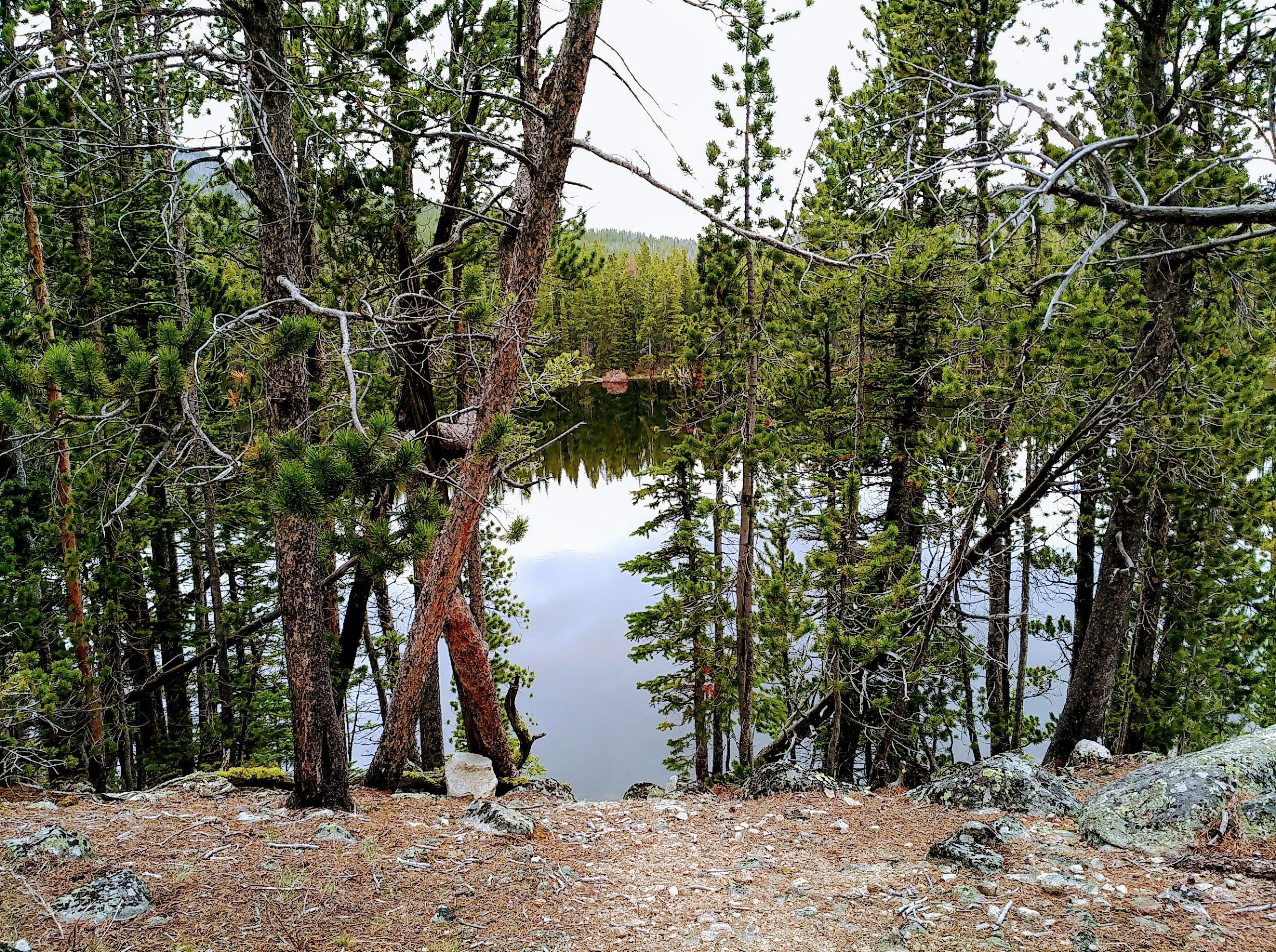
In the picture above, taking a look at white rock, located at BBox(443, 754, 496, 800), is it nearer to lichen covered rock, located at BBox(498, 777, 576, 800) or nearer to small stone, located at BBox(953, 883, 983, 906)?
lichen covered rock, located at BBox(498, 777, 576, 800)

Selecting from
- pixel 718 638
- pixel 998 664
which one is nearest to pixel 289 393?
pixel 718 638

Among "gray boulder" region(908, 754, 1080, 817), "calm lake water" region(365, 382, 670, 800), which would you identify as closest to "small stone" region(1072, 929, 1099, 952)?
"gray boulder" region(908, 754, 1080, 817)

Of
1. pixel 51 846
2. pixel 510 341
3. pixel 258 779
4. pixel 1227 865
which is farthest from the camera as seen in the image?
pixel 258 779

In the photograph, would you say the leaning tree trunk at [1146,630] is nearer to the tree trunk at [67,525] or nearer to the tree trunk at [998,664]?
the tree trunk at [998,664]

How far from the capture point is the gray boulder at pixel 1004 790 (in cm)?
501

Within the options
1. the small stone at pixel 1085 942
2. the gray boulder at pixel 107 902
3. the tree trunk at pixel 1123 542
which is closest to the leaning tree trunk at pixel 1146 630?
the tree trunk at pixel 1123 542

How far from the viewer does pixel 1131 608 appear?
33.6ft

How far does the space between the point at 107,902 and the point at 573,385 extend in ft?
23.9

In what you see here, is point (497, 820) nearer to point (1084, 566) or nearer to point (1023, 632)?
point (1084, 566)

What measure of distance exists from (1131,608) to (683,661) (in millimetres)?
6814

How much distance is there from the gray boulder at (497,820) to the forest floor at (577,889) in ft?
0.34

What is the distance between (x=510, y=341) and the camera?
5234 millimetres

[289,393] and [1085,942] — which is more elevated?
[289,393]

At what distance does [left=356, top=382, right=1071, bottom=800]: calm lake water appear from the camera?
15047mm
